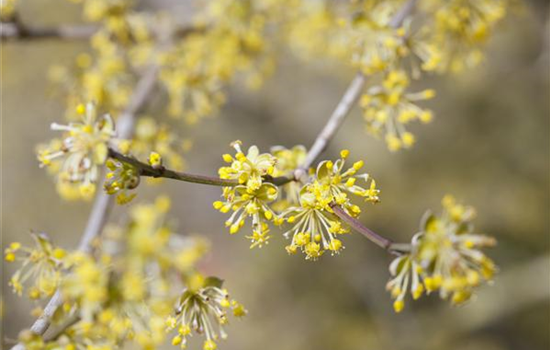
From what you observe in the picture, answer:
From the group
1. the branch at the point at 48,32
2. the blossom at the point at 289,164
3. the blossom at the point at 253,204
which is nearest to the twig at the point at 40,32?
the branch at the point at 48,32

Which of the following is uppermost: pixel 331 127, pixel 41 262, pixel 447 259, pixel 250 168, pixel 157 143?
pixel 157 143

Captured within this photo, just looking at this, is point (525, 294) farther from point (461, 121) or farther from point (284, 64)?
point (284, 64)

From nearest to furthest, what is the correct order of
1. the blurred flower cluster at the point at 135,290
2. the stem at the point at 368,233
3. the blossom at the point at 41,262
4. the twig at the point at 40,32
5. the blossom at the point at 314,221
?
the blurred flower cluster at the point at 135,290 → the stem at the point at 368,233 → the blossom at the point at 314,221 → the blossom at the point at 41,262 → the twig at the point at 40,32

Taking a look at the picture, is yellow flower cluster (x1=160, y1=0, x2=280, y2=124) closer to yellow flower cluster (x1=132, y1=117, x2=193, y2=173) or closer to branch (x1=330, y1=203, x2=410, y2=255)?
yellow flower cluster (x1=132, y1=117, x2=193, y2=173)

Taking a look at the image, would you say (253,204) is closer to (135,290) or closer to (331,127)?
(135,290)

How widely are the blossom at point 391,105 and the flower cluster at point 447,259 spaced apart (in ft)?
2.78

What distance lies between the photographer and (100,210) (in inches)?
90.3

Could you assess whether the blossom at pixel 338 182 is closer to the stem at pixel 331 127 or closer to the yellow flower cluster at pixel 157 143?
the stem at pixel 331 127

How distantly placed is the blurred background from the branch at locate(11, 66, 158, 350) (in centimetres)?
165

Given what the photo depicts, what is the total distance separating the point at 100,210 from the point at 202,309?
804 mm

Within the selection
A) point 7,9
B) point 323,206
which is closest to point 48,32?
point 7,9

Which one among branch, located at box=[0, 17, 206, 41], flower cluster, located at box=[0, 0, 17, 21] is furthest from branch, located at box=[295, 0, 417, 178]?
flower cluster, located at box=[0, 0, 17, 21]

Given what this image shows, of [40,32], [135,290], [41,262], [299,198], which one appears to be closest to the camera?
[135,290]

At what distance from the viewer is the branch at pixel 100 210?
5.12 feet
